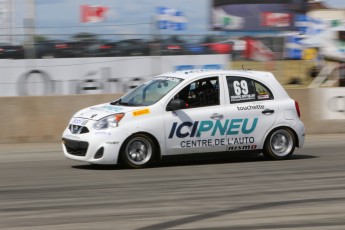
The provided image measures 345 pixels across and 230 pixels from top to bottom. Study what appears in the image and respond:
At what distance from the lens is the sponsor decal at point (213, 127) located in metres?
11.9

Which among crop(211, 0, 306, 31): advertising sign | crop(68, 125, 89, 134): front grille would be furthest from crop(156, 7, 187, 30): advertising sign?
crop(68, 125, 89, 134): front grille

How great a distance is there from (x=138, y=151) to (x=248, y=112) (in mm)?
1967

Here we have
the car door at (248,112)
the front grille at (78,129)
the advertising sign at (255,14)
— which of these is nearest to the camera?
the front grille at (78,129)

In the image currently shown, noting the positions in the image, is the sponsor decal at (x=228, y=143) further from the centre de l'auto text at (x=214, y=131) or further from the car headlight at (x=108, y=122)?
the car headlight at (x=108, y=122)

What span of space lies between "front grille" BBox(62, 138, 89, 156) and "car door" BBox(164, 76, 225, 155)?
50.4 inches

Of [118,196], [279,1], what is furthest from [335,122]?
[279,1]

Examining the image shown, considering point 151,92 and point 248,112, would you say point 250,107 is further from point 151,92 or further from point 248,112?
point 151,92

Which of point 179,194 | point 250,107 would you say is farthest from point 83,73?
point 179,194

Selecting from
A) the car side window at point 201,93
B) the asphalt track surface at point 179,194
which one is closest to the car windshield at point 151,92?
the car side window at point 201,93

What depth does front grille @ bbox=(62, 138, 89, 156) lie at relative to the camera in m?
11.5

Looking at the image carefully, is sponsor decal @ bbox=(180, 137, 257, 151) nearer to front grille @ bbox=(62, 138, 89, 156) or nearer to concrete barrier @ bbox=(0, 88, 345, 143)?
front grille @ bbox=(62, 138, 89, 156)

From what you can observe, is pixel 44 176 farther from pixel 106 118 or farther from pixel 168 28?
pixel 168 28

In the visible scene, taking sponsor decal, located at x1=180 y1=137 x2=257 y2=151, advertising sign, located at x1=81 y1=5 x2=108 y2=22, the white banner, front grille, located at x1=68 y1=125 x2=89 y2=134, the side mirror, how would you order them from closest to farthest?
front grille, located at x1=68 y1=125 x2=89 y2=134, the side mirror, sponsor decal, located at x1=180 y1=137 x2=257 y2=151, the white banner, advertising sign, located at x1=81 y1=5 x2=108 y2=22

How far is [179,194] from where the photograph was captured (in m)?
9.36
